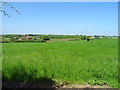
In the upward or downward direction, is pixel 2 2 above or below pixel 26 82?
above

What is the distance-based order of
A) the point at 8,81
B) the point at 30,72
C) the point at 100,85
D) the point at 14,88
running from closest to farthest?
the point at 14,88
the point at 100,85
the point at 8,81
the point at 30,72

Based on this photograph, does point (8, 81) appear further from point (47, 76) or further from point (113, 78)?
point (113, 78)

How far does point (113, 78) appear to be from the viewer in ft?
14.7

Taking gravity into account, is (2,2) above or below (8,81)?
above

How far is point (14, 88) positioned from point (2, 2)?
202cm

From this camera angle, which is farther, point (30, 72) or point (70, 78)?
point (30, 72)

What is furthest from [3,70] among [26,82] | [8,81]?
[26,82]

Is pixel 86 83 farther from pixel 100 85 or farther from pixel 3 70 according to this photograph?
pixel 3 70

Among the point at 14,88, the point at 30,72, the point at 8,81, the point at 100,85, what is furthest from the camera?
the point at 30,72

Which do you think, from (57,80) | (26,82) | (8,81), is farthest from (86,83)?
(8,81)

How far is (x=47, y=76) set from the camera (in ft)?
14.9

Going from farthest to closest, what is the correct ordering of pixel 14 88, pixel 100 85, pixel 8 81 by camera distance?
pixel 8 81 < pixel 100 85 < pixel 14 88

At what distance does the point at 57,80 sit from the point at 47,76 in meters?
0.34

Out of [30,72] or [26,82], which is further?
[30,72]
